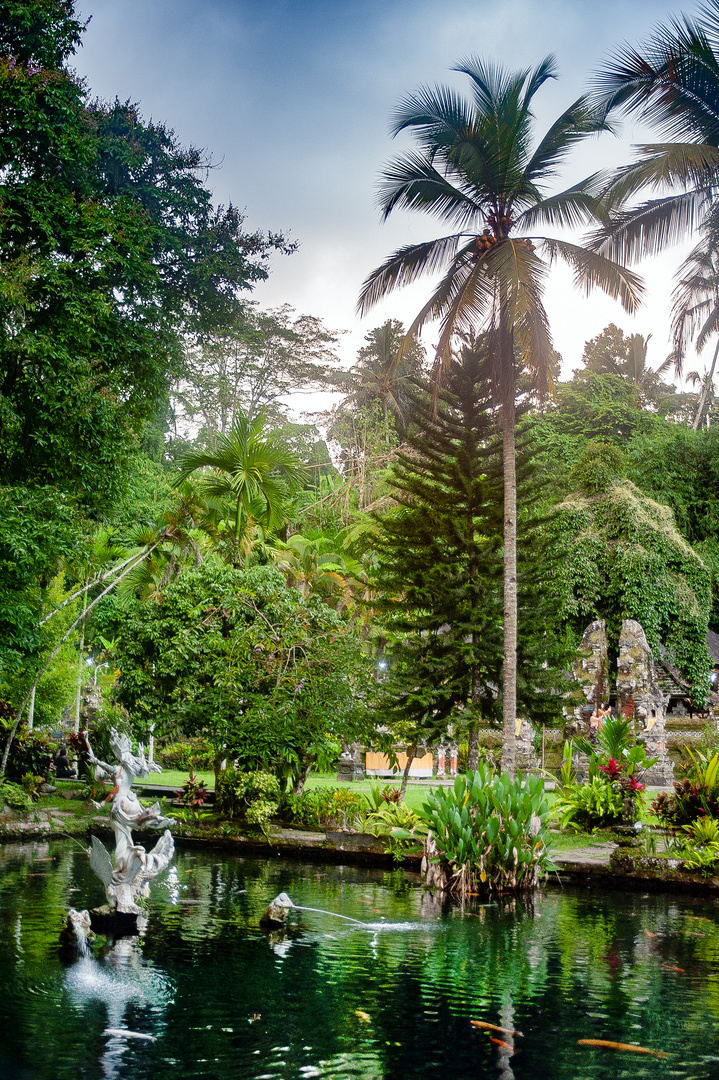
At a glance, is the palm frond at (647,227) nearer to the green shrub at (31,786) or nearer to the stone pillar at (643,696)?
the stone pillar at (643,696)

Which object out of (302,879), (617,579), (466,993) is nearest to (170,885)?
(302,879)

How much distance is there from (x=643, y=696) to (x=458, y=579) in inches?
282

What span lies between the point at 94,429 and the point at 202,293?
4650 millimetres

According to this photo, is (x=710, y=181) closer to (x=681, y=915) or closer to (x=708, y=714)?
(x=681, y=915)

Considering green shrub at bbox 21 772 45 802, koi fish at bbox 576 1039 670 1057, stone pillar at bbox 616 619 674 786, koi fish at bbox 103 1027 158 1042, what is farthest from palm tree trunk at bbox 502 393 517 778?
green shrub at bbox 21 772 45 802

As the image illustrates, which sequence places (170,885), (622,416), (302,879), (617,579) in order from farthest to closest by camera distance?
(622,416), (617,579), (302,879), (170,885)

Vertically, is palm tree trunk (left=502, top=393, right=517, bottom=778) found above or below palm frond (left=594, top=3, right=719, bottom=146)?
below

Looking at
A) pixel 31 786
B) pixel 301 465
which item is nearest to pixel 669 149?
pixel 301 465

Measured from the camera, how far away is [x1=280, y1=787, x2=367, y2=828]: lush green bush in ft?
41.3

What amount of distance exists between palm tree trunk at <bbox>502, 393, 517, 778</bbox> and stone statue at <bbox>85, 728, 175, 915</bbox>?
5674 mm

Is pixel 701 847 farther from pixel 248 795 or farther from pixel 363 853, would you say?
pixel 248 795

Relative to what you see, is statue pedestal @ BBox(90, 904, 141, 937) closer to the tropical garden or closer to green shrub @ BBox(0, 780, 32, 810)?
the tropical garden

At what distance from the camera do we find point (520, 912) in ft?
28.4

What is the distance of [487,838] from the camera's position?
946 cm
